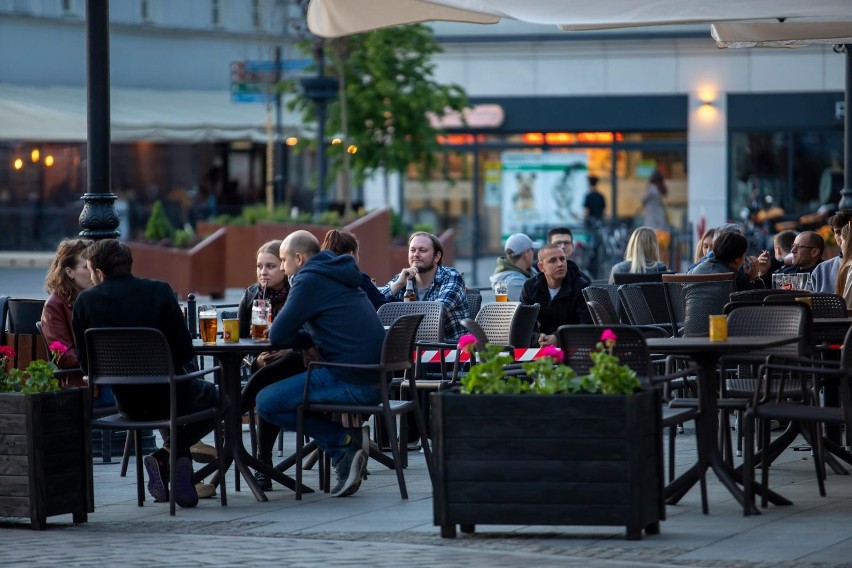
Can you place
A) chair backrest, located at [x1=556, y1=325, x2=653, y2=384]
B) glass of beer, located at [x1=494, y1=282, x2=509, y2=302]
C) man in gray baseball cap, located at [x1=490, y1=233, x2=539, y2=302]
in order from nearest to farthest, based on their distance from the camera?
chair backrest, located at [x1=556, y1=325, x2=653, y2=384] → glass of beer, located at [x1=494, y1=282, x2=509, y2=302] → man in gray baseball cap, located at [x1=490, y1=233, x2=539, y2=302]

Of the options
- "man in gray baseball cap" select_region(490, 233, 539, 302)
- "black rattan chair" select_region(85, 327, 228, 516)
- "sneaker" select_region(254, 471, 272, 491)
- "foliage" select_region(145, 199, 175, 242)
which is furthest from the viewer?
"foliage" select_region(145, 199, 175, 242)

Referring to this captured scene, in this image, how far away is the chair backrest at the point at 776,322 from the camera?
9.03 m

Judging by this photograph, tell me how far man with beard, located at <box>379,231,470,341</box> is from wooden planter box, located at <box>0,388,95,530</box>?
3.54 meters

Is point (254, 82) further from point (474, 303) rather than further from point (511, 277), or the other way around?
point (474, 303)

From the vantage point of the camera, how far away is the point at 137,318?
29.6ft

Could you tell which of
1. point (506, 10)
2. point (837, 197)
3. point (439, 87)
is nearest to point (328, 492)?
point (506, 10)

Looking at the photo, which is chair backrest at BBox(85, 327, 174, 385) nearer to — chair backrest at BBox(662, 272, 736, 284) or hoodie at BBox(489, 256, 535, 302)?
chair backrest at BBox(662, 272, 736, 284)

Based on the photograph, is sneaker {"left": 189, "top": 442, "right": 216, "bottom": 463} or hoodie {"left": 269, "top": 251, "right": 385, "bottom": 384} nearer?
hoodie {"left": 269, "top": 251, "right": 385, "bottom": 384}

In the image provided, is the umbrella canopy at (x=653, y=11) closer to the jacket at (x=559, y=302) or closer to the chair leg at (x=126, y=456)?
the jacket at (x=559, y=302)

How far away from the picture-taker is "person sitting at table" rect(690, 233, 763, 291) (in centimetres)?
1136

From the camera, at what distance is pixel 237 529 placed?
8.32m

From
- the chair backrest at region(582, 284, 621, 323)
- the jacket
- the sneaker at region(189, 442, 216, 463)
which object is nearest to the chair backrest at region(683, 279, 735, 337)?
the chair backrest at region(582, 284, 621, 323)

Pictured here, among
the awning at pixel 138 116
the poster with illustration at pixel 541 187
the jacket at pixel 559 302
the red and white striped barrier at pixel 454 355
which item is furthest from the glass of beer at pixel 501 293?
the awning at pixel 138 116

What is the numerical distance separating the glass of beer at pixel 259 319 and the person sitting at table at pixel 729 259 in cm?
341
